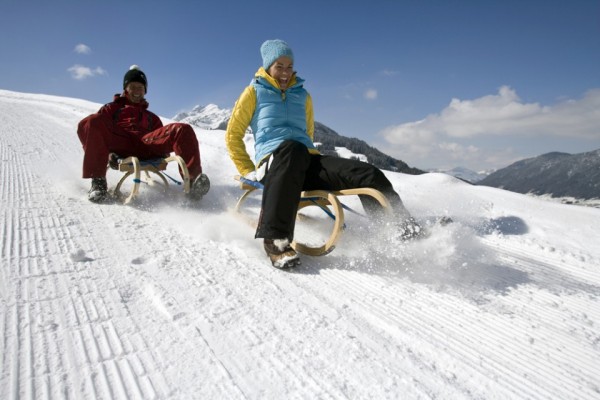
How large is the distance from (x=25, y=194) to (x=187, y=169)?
61.4 inches

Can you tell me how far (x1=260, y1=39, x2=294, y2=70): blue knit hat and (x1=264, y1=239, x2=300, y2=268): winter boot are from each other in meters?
1.69

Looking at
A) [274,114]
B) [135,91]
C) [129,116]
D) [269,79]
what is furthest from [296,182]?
[135,91]

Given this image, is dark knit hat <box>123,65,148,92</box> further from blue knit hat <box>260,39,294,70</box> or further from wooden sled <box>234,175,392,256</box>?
wooden sled <box>234,175,392,256</box>

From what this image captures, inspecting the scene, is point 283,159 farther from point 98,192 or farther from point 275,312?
point 98,192

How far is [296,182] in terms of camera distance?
95.8 inches

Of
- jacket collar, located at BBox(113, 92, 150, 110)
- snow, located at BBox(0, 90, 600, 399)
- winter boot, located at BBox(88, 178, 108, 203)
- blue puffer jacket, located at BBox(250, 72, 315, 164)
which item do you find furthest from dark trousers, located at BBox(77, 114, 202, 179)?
blue puffer jacket, located at BBox(250, 72, 315, 164)

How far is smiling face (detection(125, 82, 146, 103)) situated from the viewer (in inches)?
165

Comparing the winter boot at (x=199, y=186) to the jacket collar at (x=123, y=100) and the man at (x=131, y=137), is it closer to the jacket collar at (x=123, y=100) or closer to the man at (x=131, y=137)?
the man at (x=131, y=137)

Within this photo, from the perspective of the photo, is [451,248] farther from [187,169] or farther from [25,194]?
[25,194]

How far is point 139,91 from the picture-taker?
4246 mm

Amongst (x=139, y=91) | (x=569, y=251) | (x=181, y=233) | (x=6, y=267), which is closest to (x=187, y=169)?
(x=181, y=233)

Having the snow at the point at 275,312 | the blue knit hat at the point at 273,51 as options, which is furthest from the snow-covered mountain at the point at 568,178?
the blue knit hat at the point at 273,51

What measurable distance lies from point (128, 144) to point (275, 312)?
10.9 ft

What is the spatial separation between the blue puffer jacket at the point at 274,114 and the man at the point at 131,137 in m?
1.00
